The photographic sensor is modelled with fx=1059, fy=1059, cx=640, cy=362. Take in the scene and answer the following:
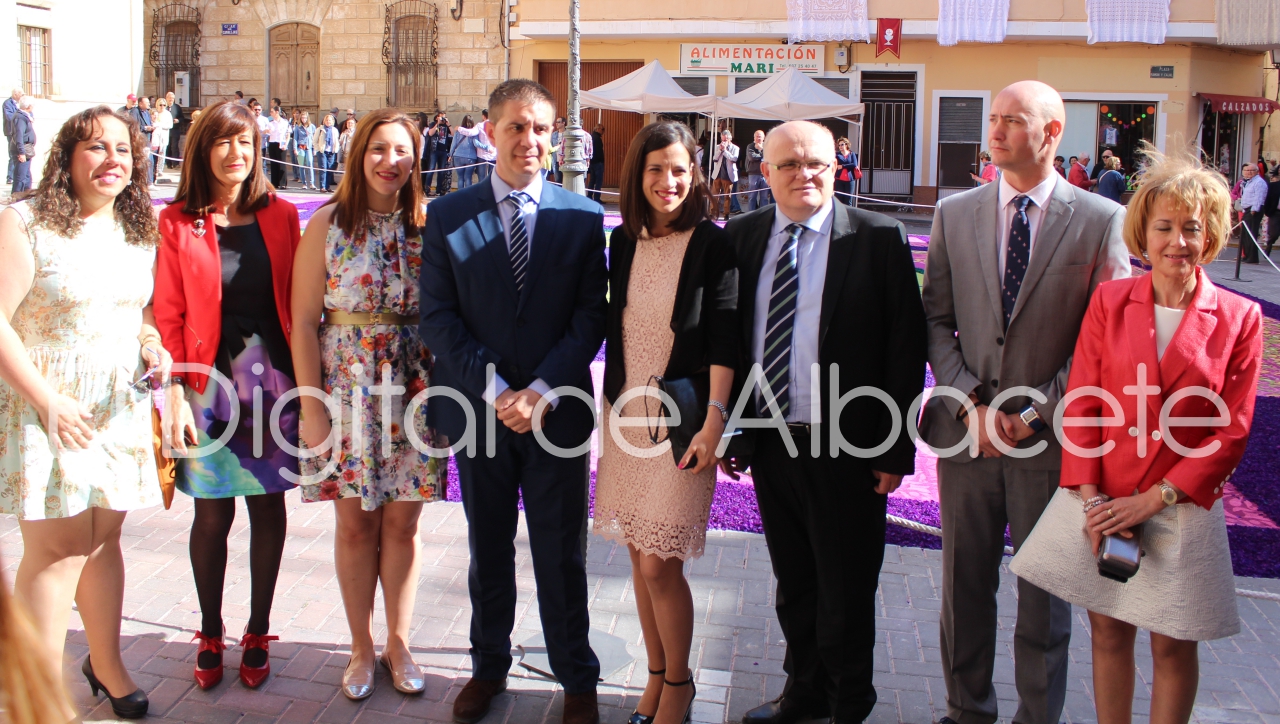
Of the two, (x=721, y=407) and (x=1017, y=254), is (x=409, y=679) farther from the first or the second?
(x=1017, y=254)

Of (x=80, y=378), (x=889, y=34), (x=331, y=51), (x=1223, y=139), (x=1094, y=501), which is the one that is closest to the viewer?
(x=1094, y=501)

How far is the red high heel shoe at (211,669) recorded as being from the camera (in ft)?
12.0

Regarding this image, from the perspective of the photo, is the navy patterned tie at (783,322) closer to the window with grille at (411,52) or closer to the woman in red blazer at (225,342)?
the woman in red blazer at (225,342)

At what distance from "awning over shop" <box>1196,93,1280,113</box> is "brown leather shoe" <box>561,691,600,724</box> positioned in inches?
1068

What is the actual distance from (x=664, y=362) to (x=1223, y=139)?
28.3m

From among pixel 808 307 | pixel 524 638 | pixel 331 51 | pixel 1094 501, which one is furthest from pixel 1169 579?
pixel 331 51

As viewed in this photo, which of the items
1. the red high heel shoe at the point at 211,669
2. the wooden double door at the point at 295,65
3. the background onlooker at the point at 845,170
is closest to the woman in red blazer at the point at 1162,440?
the red high heel shoe at the point at 211,669

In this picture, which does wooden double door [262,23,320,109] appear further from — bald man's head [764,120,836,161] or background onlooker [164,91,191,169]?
bald man's head [764,120,836,161]

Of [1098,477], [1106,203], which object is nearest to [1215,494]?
[1098,477]

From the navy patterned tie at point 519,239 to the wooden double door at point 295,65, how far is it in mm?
27816

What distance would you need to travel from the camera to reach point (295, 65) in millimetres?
29250

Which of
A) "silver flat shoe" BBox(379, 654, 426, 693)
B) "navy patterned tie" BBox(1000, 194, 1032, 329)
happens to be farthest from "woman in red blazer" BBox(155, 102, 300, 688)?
"navy patterned tie" BBox(1000, 194, 1032, 329)

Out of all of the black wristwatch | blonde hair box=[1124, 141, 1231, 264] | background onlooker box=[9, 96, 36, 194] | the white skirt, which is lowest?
the white skirt

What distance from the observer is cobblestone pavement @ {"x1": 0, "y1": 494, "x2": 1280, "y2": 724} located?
3562 mm
